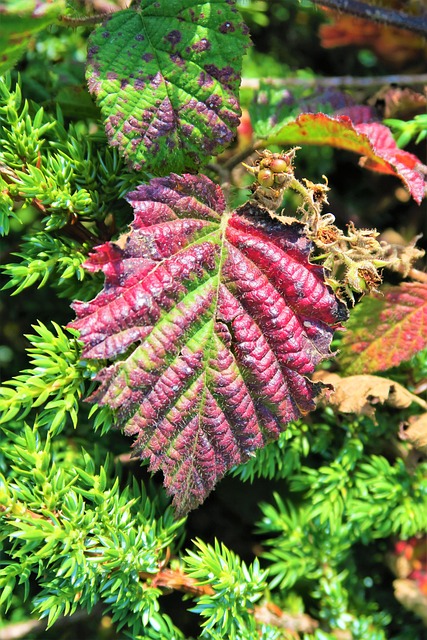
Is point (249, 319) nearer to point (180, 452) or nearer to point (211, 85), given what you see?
point (180, 452)

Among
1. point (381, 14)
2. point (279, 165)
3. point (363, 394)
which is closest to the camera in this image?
point (279, 165)

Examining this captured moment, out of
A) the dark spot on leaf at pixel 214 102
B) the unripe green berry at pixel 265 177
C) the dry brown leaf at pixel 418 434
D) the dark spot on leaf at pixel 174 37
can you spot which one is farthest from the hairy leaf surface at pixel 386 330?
the dark spot on leaf at pixel 174 37

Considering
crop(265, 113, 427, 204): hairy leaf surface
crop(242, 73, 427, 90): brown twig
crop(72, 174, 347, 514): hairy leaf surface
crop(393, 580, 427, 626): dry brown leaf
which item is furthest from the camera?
crop(242, 73, 427, 90): brown twig

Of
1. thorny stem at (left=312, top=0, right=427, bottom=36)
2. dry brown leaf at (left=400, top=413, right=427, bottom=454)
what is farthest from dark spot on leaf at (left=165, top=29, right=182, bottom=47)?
dry brown leaf at (left=400, top=413, right=427, bottom=454)

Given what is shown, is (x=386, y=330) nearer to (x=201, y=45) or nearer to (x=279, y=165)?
(x=279, y=165)

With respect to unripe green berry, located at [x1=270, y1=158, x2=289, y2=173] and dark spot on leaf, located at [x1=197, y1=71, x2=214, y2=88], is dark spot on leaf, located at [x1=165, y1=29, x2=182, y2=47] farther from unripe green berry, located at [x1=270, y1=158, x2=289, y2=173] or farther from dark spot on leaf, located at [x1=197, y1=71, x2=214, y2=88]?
unripe green berry, located at [x1=270, y1=158, x2=289, y2=173]

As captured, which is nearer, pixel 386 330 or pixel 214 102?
pixel 214 102

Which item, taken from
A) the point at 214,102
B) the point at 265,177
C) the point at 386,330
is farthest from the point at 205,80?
the point at 386,330

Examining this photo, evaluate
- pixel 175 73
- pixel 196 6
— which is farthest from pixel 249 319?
pixel 196 6
